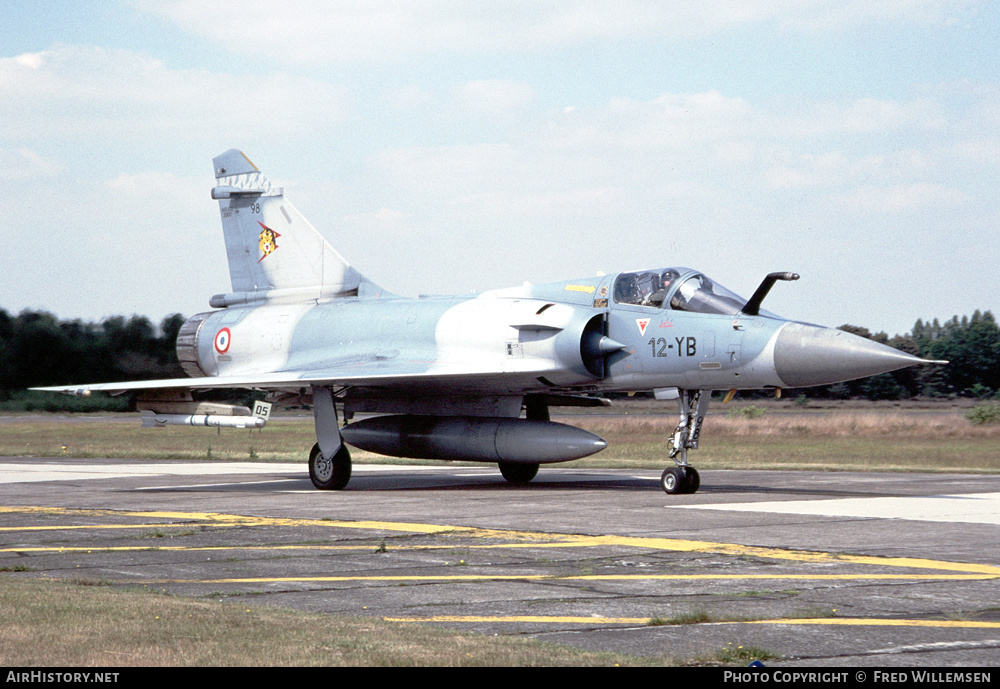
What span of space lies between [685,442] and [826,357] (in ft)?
7.14

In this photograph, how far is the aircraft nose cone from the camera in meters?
12.5

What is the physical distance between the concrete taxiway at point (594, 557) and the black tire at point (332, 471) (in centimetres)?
53

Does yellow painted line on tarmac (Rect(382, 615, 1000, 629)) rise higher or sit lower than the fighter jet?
lower

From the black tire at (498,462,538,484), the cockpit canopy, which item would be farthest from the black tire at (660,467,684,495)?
the black tire at (498,462,538,484)

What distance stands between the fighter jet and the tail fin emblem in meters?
0.02

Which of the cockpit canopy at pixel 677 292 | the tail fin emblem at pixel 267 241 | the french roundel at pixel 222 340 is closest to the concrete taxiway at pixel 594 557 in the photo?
the cockpit canopy at pixel 677 292

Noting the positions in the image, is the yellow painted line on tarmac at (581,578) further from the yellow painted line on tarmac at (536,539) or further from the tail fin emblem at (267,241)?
the tail fin emblem at (267,241)

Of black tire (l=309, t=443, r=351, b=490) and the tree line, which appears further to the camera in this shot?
the tree line

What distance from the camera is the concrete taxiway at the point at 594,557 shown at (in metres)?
5.67

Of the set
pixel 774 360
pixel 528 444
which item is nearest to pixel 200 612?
pixel 774 360

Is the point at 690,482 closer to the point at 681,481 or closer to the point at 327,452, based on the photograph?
the point at 681,481

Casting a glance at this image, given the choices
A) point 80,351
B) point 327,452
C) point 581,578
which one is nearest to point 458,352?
point 327,452

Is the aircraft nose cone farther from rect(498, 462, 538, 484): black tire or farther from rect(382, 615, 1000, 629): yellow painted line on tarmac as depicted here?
rect(382, 615, 1000, 629): yellow painted line on tarmac

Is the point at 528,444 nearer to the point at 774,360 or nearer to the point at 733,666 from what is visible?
the point at 774,360
